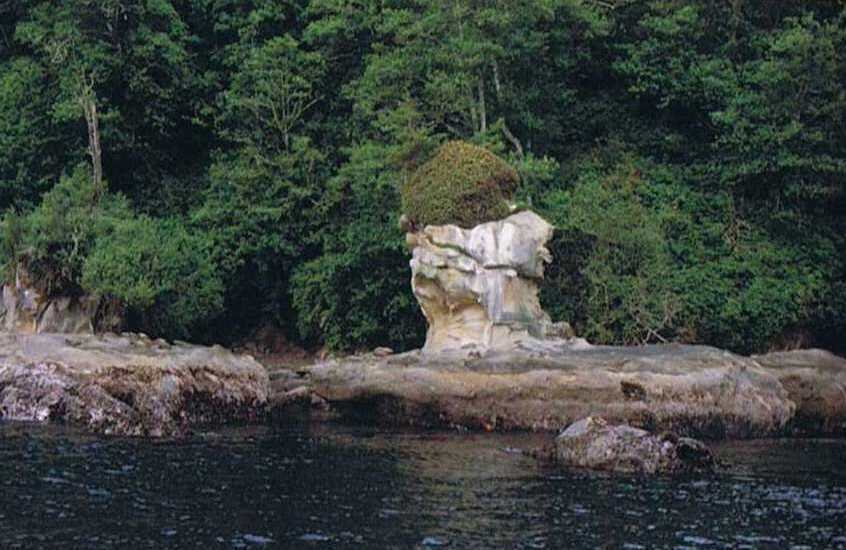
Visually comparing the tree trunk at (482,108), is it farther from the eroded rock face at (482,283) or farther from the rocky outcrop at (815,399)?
the rocky outcrop at (815,399)

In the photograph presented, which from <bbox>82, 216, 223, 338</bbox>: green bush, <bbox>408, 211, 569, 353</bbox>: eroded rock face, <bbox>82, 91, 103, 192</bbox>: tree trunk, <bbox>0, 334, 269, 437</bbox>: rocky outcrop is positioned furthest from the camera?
<bbox>82, 91, 103, 192</bbox>: tree trunk

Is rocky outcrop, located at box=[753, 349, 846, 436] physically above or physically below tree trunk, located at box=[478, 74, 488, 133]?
below

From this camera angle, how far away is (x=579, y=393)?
1125 inches

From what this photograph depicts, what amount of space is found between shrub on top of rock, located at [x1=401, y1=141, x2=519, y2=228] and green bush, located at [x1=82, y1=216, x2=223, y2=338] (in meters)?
9.25

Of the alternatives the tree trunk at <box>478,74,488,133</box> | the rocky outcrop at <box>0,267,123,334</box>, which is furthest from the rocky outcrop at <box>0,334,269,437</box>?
the tree trunk at <box>478,74,488,133</box>

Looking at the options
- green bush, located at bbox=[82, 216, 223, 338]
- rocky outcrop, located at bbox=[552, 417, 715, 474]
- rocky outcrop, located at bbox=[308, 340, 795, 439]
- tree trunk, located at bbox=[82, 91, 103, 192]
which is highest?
tree trunk, located at bbox=[82, 91, 103, 192]

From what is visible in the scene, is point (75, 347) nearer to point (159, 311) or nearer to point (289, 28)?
point (159, 311)

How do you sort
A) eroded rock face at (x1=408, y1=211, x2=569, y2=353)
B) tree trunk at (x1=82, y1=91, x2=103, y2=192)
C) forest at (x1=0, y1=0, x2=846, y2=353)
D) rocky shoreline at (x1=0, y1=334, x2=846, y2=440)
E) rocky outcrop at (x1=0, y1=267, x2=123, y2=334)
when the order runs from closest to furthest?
rocky shoreline at (x1=0, y1=334, x2=846, y2=440) < eroded rock face at (x1=408, y1=211, x2=569, y2=353) < forest at (x1=0, y1=0, x2=846, y2=353) < rocky outcrop at (x1=0, y1=267, x2=123, y2=334) < tree trunk at (x1=82, y1=91, x2=103, y2=192)

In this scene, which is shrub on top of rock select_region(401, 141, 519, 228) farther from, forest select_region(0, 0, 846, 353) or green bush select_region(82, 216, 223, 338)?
green bush select_region(82, 216, 223, 338)

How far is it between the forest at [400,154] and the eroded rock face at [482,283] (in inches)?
174

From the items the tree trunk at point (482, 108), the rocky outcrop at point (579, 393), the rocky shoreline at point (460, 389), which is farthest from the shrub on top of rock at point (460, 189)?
the rocky outcrop at point (579, 393)

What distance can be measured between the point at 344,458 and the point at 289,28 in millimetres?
27323

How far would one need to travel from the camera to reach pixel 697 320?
37094mm

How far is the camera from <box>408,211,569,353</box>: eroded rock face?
106 ft
